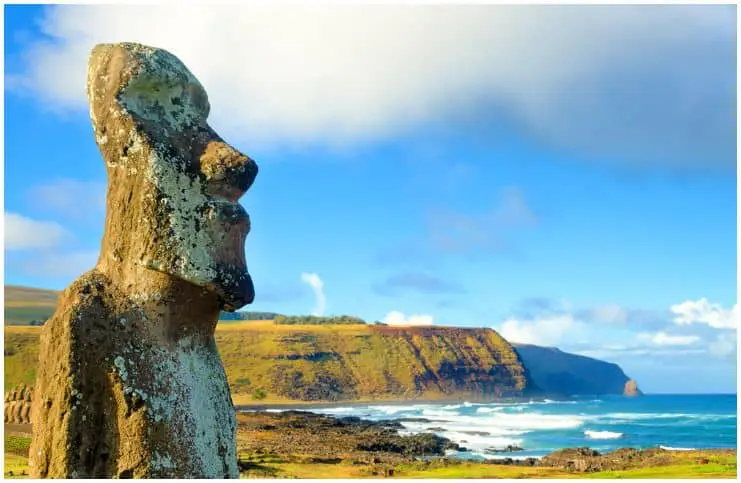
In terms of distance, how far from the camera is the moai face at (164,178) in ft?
13.9

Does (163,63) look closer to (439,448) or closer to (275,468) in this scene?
(275,468)

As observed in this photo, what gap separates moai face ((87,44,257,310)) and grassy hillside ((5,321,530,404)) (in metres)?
93.2

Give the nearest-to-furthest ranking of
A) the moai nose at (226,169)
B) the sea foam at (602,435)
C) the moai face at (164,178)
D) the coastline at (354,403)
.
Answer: the moai face at (164,178), the moai nose at (226,169), the sea foam at (602,435), the coastline at (354,403)

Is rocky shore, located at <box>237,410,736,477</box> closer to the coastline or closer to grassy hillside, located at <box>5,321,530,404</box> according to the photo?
the coastline

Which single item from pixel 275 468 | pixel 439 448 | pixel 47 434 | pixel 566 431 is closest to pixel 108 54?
pixel 47 434

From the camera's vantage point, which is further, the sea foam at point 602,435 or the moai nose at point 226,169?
the sea foam at point 602,435

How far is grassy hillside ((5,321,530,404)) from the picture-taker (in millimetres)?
104125

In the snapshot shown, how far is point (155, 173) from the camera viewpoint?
14.0ft

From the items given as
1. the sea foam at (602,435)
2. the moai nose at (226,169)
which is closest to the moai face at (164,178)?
the moai nose at (226,169)

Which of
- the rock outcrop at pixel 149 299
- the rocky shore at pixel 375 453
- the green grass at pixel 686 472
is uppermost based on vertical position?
the rock outcrop at pixel 149 299

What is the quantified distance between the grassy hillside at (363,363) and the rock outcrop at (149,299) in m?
93.1

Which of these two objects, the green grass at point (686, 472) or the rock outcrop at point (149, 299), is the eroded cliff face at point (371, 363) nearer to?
the green grass at point (686, 472)

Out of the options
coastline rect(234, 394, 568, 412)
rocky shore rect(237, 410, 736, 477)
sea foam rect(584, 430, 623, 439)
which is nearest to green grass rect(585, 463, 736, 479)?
rocky shore rect(237, 410, 736, 477)

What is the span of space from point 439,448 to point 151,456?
37906 mm
